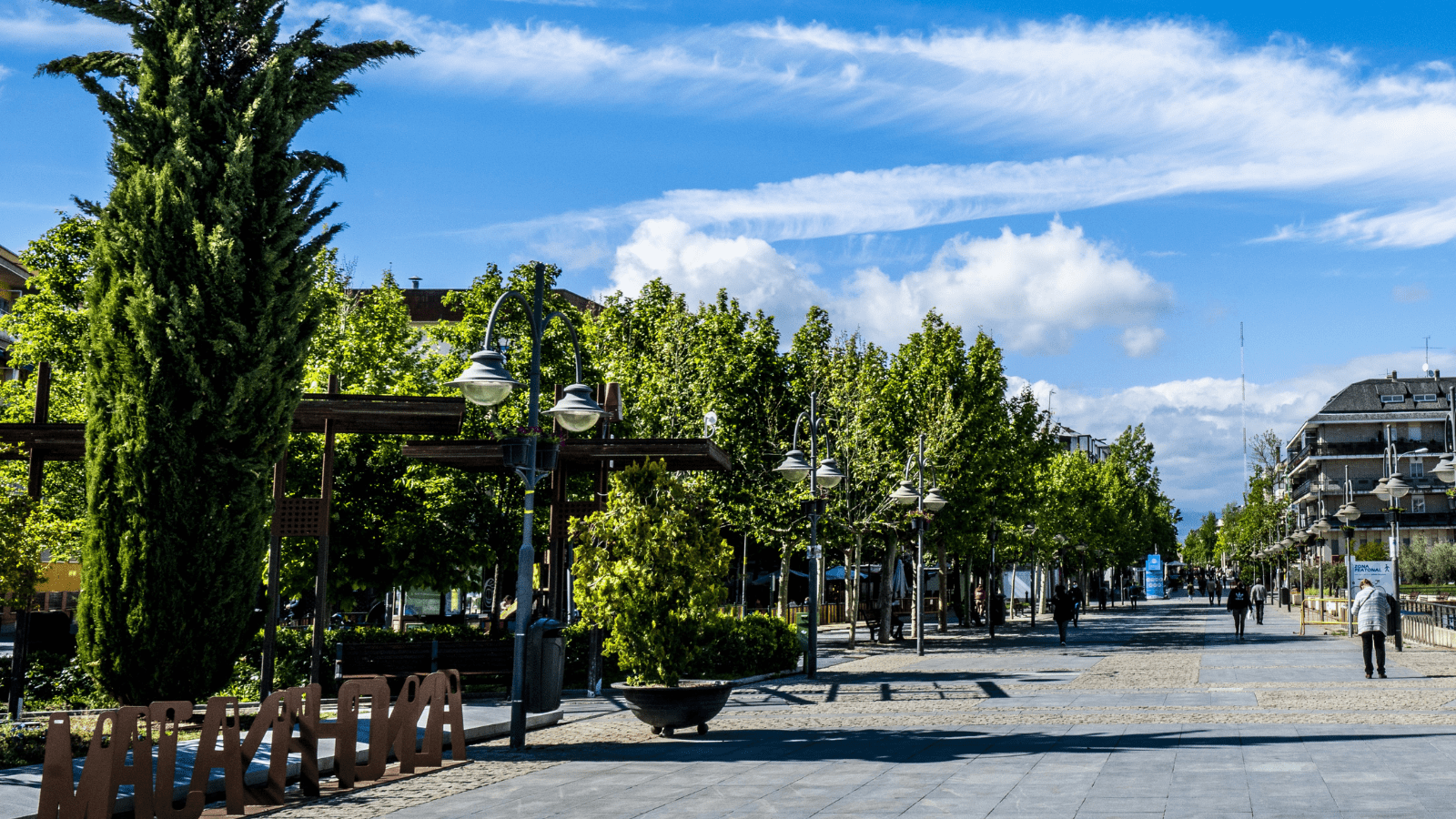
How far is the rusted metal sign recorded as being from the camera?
8312 mm

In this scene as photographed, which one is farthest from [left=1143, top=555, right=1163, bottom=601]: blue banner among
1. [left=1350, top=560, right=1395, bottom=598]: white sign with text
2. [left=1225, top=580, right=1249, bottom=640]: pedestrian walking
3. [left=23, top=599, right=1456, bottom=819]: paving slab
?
[left=23, top=599, right=1456, bottom=819]: paving slab

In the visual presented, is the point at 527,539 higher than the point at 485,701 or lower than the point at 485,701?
higher

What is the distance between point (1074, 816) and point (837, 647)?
1004 inches

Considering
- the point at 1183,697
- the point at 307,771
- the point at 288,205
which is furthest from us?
the point at 1183,697

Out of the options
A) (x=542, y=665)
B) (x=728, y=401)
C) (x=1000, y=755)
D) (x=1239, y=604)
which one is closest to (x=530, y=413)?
(x=542, y=665)

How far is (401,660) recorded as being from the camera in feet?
58.4

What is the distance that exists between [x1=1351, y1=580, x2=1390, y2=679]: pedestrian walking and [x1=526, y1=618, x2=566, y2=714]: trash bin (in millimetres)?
13443

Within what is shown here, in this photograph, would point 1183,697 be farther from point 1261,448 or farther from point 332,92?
point 1261,448

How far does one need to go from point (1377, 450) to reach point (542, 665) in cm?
10471

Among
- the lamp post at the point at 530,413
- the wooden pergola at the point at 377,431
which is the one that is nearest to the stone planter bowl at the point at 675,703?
the lamp post at the point at 530,413

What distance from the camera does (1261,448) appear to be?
8700 cm

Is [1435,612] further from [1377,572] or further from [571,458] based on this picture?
[571,458]

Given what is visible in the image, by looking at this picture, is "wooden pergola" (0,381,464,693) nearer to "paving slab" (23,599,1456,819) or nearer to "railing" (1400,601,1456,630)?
"paving slab" (23,599,1456,819)

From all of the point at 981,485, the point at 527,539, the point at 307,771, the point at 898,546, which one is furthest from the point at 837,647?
the point at 307,771
